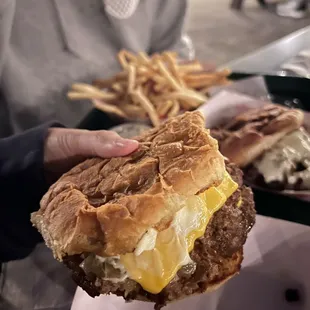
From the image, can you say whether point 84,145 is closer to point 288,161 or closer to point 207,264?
point 207,264

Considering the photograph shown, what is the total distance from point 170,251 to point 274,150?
653 millimetres

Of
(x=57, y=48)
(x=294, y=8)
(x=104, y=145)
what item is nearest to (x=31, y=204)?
(x=104, y=145)

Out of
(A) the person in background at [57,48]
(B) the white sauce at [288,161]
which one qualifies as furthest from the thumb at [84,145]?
(B) the white sauce at [288,161]

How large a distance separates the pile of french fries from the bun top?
0.81m

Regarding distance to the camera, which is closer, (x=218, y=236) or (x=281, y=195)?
(x=218, y=236)

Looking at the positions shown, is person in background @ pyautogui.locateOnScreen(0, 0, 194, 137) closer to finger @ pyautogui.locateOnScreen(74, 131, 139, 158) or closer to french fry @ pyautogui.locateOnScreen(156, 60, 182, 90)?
french fry @ pyautogui.locateOnScreen(156, 60, 182, 90)

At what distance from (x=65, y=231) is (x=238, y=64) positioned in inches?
58.9

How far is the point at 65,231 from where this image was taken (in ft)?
2.41

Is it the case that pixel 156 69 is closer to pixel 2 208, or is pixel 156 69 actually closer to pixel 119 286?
pixel 2 208

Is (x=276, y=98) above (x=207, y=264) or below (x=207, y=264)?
below

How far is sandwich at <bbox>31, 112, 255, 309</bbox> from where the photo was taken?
0.72 meters

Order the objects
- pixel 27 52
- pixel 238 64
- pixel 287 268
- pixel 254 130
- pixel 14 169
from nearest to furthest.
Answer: pixel 287 268 → pixel 14 169 → pixel 254 130 → pixel 27 52 → pixel 238 64

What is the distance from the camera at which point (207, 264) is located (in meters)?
0.79

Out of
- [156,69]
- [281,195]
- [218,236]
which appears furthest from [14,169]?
[156,69]
